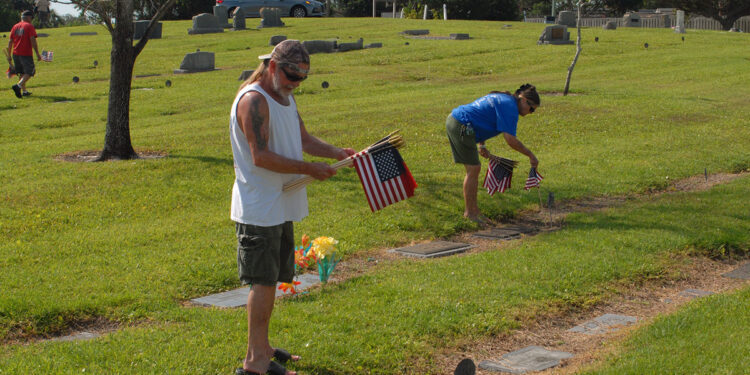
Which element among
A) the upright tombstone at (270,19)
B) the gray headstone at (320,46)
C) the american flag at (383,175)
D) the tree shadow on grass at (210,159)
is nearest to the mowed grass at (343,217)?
the tree shadow on grass at (210,159)

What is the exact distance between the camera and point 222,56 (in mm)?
28391

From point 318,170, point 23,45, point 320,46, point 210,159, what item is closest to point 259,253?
point 318,170

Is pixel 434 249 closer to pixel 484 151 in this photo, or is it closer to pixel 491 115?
pixel 484 151

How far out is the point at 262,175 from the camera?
186 inches

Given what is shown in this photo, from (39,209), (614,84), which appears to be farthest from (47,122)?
(614,84)

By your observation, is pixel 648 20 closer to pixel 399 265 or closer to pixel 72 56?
pixel 72 56

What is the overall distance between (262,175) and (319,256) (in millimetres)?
2165

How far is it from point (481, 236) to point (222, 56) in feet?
69.6

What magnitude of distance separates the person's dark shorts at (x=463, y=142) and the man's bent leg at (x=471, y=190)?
A: 98 mm

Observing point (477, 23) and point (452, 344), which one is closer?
point (452, 344)

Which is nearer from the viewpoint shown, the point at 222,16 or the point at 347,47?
the point at 347,47

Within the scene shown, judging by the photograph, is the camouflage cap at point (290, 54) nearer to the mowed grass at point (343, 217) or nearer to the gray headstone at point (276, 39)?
the mowed grass at point (343, 217)

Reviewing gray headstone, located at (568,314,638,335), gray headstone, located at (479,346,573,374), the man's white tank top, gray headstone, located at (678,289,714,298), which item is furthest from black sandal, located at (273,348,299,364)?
gray headstone, located at (678,289,714,298)

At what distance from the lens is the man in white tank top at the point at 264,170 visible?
4586 mm
